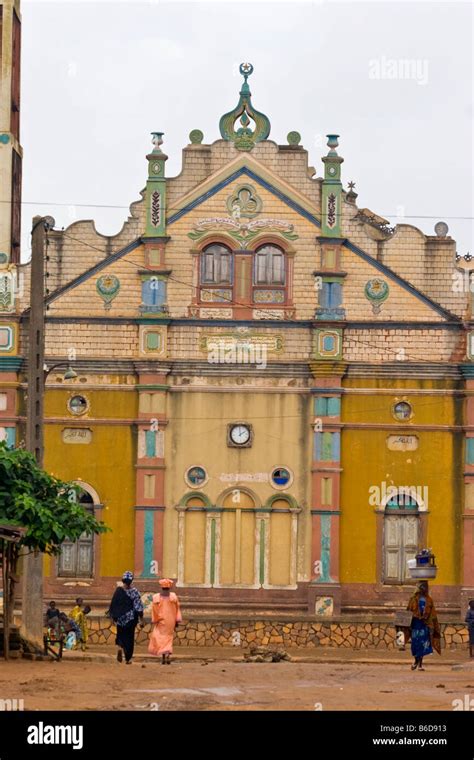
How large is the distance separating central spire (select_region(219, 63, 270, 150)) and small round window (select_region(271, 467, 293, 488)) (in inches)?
277

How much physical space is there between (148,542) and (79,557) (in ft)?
5.21

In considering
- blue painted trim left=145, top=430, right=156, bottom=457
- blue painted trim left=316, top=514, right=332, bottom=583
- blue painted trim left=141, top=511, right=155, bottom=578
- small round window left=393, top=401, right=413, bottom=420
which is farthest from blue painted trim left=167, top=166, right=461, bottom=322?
blue painted trim left=141, top=511, right=155, bottom=578

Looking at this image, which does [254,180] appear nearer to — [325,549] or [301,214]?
[301,214]

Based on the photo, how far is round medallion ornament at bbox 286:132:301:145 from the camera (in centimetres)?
4244

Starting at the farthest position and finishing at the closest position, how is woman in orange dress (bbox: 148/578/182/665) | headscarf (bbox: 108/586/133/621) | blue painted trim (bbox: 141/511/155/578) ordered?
blue painted trim (bbox: 141/511/155/578), woman in orange dress (bbox: 148/578/182/665), headscarf (bbox: 108/586/133/621)

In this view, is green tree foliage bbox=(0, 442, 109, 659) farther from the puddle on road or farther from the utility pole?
the puddle on road

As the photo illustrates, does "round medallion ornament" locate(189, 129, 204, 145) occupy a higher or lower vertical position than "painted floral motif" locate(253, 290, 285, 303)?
higher

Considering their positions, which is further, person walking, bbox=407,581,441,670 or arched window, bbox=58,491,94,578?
arched window, bbox=58,491,94,578

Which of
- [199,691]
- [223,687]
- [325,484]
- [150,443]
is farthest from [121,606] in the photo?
[325,484]

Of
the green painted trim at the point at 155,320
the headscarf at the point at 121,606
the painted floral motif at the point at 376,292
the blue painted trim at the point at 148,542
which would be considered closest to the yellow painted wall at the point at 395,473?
the painted floral motif at the point at 376,292

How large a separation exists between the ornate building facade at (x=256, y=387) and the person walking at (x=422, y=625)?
10.5m

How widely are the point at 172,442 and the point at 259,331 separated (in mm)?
3042

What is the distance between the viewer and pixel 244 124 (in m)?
42.5
